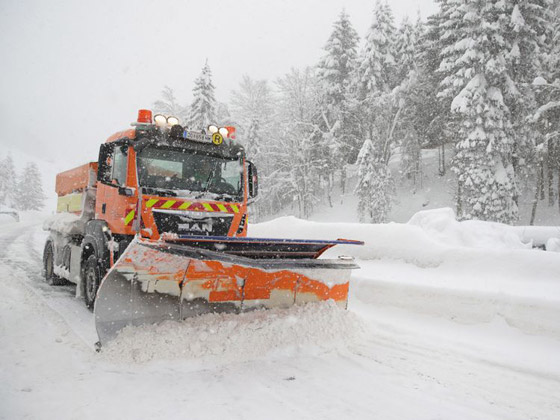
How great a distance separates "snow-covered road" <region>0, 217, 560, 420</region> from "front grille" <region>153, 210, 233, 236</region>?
150 centimetres

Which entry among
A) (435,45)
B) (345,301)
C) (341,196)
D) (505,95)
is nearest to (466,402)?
(345,301)

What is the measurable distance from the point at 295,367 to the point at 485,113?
58.1 ft

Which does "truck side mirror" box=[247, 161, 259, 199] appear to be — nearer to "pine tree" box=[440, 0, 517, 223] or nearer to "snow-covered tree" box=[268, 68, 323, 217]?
"pine tree" box=[440, 0, 517, 223]

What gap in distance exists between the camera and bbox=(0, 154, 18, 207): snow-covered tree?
7156 centimetres

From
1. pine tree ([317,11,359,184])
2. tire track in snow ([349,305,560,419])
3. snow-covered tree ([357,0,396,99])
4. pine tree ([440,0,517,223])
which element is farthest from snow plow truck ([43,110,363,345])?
pine tree ([317,11,359,184])

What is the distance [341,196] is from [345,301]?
27939 millimetres

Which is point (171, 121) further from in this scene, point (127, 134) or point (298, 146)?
point (298, 146)

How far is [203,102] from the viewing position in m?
26.9

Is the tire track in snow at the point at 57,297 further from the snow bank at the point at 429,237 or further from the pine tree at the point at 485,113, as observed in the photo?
the pine tree at the point at 485,113

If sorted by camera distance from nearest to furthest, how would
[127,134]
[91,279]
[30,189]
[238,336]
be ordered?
[238,336]
[127,134]
[91,279]
[30,189]

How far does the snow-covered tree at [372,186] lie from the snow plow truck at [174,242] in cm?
1975

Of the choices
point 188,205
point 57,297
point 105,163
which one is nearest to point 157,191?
point 188,205

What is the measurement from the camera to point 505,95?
18.5 m

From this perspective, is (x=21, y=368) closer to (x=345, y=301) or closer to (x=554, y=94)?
(x=345, y=301)
